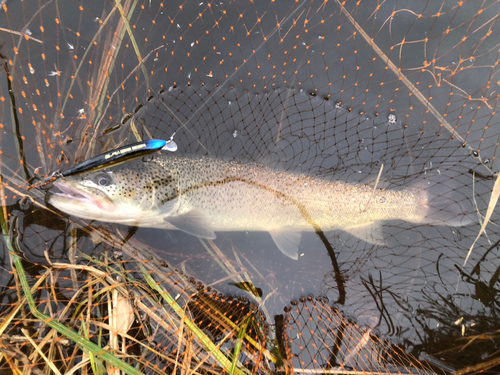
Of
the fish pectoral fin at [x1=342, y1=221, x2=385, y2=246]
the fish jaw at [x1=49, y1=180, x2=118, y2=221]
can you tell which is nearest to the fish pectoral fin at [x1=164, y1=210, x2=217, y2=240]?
the fish jaw at [x1=49, y1=180, x2=118, y2=221]

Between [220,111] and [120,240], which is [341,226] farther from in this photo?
[120,240]

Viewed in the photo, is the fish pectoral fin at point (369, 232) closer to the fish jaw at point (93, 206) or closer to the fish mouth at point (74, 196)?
the fish jaw at point (93, 206)

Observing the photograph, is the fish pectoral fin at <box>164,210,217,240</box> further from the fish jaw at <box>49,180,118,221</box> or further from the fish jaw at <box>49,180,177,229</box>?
the fish jaw at <box>49,180,118,221</box>

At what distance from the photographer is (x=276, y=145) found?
343 cm

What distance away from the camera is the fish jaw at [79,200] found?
2.61 meters

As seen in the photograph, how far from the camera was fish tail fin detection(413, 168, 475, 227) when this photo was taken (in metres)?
3.20

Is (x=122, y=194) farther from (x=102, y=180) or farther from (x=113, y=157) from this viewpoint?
(x=113, y=157)

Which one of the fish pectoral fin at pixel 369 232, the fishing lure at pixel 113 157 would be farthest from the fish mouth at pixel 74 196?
the fish pectoral fin at pixel 369 232

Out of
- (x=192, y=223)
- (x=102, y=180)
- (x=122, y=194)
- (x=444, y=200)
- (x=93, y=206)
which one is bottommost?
(x=192, y=223)

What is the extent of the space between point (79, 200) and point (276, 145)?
2276 mm

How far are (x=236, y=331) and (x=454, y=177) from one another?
3.27 m

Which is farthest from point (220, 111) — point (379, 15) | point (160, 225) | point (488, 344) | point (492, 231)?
point (488, 344)

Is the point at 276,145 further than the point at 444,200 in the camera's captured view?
Yes

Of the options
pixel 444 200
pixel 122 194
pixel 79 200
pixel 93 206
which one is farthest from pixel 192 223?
pixel 444 200
